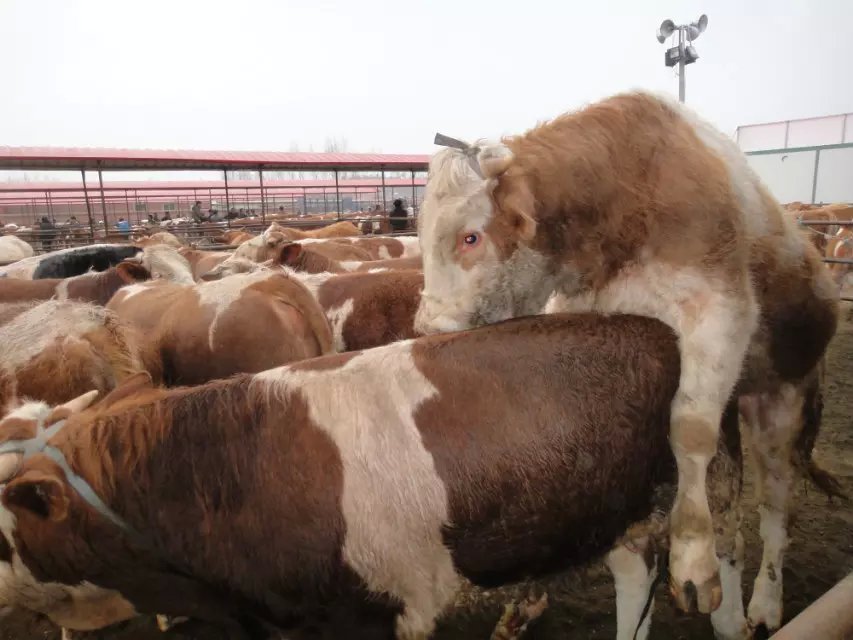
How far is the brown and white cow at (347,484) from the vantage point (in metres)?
1.71

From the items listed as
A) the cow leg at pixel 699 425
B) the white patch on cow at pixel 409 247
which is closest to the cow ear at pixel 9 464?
the cow leg at pixel 699 425

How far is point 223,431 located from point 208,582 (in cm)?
48

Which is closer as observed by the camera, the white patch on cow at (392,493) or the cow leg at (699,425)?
the white patch on cow at (392,493)

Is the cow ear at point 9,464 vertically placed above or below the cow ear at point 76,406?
below

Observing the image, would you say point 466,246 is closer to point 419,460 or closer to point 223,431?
point 419,460

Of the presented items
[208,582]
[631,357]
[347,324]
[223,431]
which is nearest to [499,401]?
[631,357]

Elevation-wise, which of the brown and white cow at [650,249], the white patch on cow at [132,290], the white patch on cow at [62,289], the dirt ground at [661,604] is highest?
the brown and white cow at [650,249]

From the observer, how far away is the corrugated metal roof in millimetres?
14086

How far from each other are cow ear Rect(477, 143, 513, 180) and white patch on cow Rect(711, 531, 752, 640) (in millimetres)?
2267

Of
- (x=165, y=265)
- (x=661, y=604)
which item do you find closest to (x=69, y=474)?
(x=661, y=604)

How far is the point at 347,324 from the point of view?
4941 mm

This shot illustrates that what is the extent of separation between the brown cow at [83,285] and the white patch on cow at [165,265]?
0.55 feet

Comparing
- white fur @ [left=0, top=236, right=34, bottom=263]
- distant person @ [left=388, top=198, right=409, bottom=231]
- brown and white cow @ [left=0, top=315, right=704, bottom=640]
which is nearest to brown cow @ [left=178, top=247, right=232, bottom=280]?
white fur @ [left=0, top=236, right=34, bottom=263]

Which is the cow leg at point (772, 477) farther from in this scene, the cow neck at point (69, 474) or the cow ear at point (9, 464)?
the cow ear at point (9, 464)
